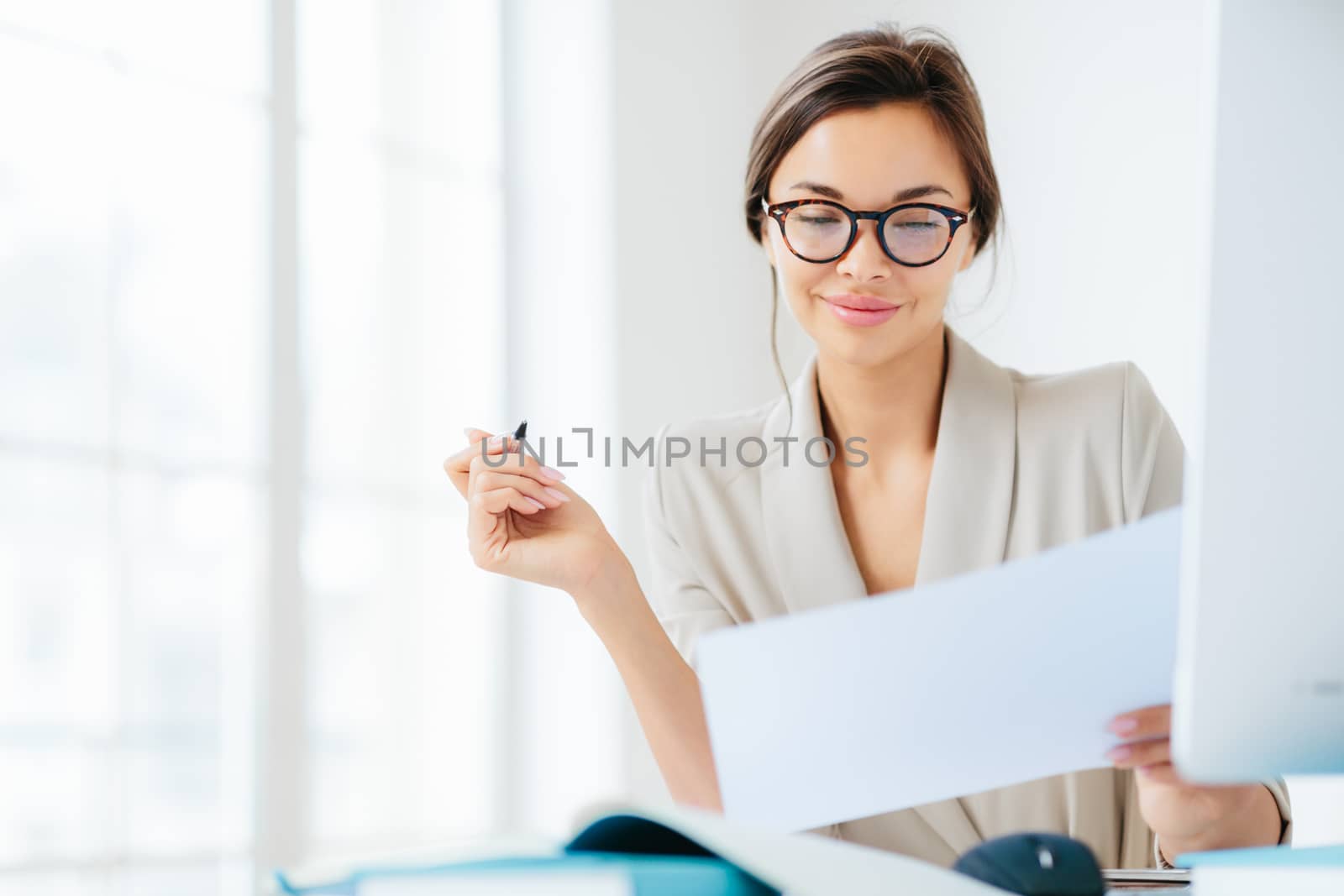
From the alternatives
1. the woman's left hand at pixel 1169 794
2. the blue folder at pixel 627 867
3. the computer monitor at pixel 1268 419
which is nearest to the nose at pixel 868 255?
the woman's left hand at pixel 1169 794

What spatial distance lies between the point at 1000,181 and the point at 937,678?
3285 mm

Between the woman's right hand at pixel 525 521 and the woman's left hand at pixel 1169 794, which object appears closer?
the woman's left hand at pixel 1169 794

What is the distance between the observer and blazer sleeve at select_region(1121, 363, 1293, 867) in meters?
1.34

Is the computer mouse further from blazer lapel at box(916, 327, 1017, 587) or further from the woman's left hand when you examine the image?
blazer lapel at box(916, 327, 1017, 587)

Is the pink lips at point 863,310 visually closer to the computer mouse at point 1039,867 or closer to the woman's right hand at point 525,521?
the woman's right hand at point 525,521

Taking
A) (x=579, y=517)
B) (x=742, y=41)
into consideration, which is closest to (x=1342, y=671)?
(x=579, y=517)

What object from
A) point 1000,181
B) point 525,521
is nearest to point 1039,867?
point 525,521

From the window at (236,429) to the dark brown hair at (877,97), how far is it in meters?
1.66

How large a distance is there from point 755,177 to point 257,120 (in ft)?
6.26

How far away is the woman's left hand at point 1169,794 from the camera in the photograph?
707 mm

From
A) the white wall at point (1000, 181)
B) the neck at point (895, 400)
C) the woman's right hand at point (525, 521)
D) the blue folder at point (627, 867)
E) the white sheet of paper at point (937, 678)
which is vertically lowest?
the blue folder at point (627, 867)

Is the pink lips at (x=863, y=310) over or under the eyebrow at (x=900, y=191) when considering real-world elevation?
under

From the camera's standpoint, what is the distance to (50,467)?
8.20 feet

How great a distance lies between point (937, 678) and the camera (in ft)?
2.06
